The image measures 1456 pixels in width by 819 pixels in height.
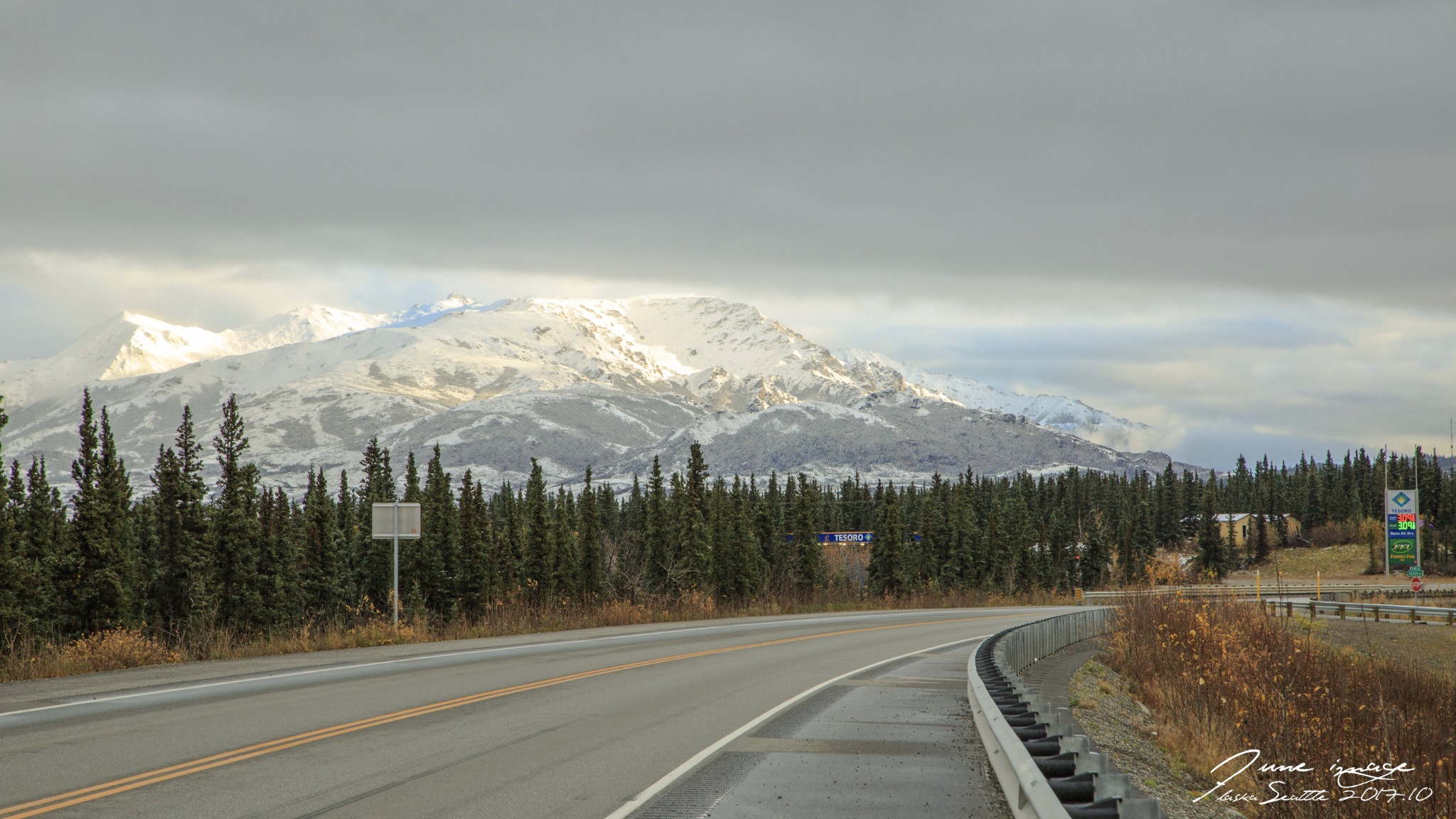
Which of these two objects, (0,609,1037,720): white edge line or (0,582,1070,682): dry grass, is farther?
(0,582,1070,682): dry grass

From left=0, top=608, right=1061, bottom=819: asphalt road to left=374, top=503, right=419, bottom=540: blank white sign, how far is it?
4.54 metres

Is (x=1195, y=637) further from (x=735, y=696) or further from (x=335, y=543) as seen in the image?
(x=335, y=543)

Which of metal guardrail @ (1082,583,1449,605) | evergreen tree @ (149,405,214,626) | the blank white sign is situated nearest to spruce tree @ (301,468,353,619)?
evergreen tree @ (149,405,214,626)

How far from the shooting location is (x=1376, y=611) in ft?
154

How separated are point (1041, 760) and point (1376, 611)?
154ft

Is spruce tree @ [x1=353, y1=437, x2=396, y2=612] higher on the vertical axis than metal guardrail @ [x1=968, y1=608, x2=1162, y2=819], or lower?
lower

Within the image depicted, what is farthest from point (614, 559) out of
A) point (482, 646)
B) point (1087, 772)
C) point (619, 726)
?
point (1087, 772)

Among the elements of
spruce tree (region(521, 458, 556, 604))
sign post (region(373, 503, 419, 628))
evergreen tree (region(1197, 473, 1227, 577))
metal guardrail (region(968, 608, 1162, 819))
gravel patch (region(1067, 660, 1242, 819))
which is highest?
sign post (region(373, 503, 419, 628))

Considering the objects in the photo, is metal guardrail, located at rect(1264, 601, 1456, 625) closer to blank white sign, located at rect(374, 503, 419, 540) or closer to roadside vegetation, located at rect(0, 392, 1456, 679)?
roadside vegetation, located at rect(0, 392, 1456, 679)

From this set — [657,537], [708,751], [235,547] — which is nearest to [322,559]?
[235,547]

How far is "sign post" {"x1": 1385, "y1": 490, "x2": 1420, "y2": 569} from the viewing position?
78.6 metres

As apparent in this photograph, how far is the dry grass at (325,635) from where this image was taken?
17.4 m

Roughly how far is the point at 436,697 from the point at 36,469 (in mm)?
42218

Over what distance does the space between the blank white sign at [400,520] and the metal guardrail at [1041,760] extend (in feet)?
50.2
